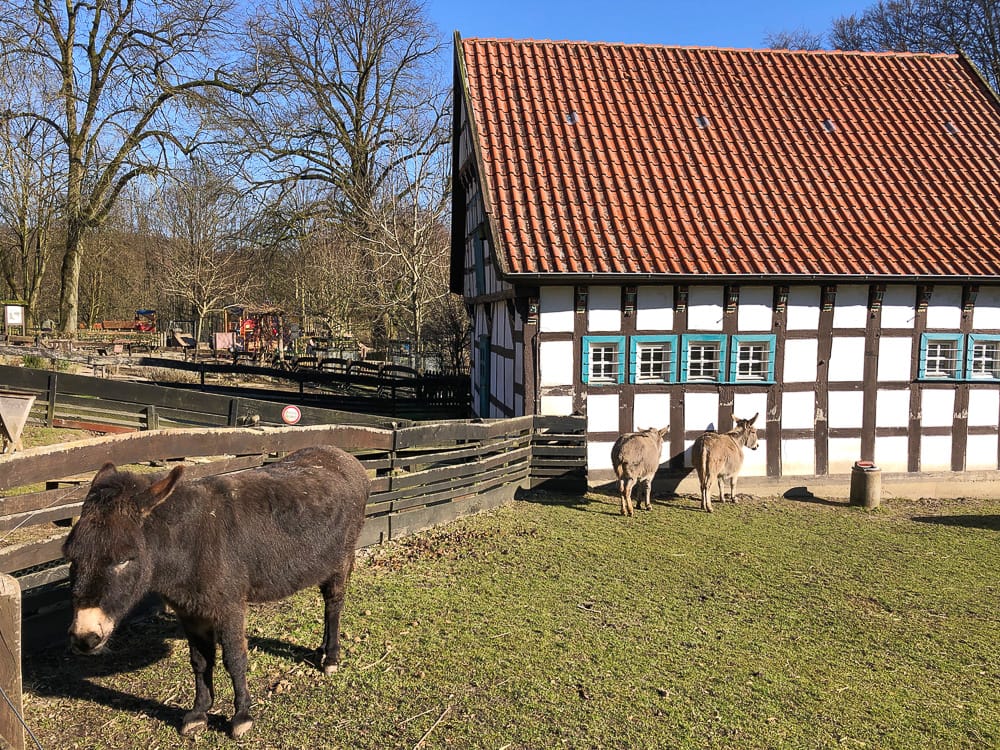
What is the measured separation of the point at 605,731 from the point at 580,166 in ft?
32.3

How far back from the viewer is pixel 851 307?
11680 mm

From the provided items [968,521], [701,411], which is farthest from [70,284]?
[968,521]

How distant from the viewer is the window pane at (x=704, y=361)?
11445 mm

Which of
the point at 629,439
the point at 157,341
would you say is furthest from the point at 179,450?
the point at 157,341

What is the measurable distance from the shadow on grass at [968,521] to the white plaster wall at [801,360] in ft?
8.34

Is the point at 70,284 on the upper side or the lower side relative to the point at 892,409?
upper

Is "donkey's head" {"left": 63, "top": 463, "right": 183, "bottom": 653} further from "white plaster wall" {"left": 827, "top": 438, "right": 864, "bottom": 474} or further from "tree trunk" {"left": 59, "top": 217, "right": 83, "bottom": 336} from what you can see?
"tree trunk" {"left": 59, "top": 217, "right": 83, "bottom": 336}

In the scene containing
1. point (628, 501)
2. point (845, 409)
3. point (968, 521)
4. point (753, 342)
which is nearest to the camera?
point (628, 501)

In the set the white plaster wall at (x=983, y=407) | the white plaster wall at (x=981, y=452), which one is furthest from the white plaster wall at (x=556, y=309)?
the white plaster wall at (x=981, y=452)

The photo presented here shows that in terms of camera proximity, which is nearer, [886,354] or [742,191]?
[886,354]

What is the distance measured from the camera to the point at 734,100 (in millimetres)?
14227

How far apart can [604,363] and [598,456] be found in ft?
4.60

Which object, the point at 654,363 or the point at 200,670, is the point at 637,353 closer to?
the point at 654,363

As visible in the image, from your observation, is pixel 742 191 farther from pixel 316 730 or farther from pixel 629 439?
pixel 316 730
